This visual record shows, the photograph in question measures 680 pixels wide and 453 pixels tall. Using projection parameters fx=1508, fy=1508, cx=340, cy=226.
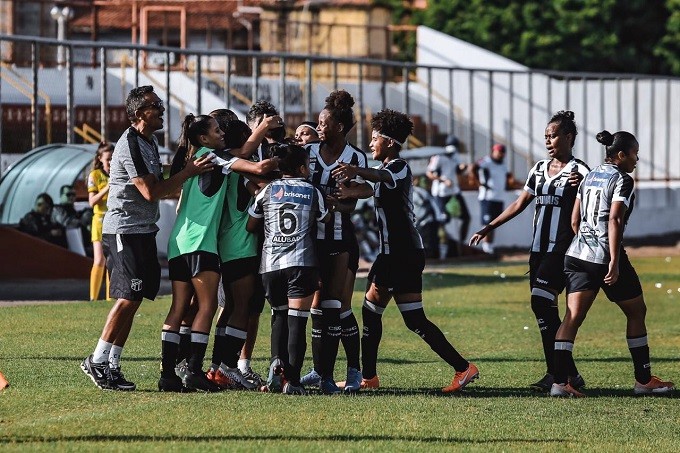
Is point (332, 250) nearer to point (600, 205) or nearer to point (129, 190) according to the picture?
point (129, 190)

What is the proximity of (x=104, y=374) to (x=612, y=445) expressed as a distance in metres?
3.55

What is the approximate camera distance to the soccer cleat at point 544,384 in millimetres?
11117

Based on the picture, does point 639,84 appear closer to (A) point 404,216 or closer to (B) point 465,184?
(B) point 465,184

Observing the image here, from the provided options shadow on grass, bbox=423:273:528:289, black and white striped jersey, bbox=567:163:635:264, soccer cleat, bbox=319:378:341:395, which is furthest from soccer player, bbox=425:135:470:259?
soccer cleat, bbox=319:378:341:395

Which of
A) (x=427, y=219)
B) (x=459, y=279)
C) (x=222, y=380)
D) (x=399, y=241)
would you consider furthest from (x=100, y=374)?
(x=427, y=219)

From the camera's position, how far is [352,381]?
35.0 feet

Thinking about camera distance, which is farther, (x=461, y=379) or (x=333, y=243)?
(x=461, y=379)

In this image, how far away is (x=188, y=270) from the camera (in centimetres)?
1027

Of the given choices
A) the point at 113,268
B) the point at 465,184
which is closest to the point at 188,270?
the point at 113,268

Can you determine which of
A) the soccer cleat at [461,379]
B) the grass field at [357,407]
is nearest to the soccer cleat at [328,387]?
the grass field at [357,407]

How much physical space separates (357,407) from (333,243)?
136 centimetres

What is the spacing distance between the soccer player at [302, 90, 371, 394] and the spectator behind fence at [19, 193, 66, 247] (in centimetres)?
1044

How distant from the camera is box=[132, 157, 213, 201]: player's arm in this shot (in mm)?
10016

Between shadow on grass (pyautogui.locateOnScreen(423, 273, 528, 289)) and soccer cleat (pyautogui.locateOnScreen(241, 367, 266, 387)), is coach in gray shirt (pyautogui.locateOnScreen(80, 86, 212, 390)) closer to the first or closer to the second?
soccer cleat (pyautogui.locateOnScreen(241, 367, 266, 387))
